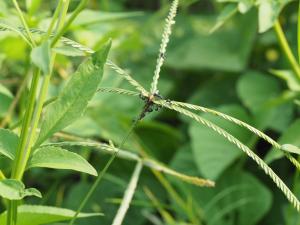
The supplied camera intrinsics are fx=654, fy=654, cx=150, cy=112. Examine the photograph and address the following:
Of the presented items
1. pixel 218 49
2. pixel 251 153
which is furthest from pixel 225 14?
pixel 218 49

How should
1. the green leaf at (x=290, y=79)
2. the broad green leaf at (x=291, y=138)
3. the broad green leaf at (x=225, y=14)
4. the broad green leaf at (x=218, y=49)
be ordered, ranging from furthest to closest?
the broad green leaf at (x=218, y=49) < the green leaf at (x=290, y=79) < the broad green leaf at (x=291, y=138) < the broad green leaf at (x=225, y=14)

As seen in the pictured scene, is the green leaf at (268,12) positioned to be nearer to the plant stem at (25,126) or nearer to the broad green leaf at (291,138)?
the broad green leaf at (291,138)

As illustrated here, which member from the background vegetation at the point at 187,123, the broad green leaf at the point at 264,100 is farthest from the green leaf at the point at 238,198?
the broad green leaf at the point at 264,100

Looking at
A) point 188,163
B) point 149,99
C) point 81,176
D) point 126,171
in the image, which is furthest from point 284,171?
point 149,99

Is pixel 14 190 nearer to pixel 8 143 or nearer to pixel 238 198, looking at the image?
pixel 8 143

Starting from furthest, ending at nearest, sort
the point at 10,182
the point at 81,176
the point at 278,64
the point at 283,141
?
1. the point at 278,64
2. the point at 81,176
3. the point at 283,141
4. the point at 10,182

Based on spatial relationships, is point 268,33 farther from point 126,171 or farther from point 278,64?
point 126,171

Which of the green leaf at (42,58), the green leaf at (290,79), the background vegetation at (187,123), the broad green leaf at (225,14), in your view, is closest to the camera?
the green leaf at (42,58)
